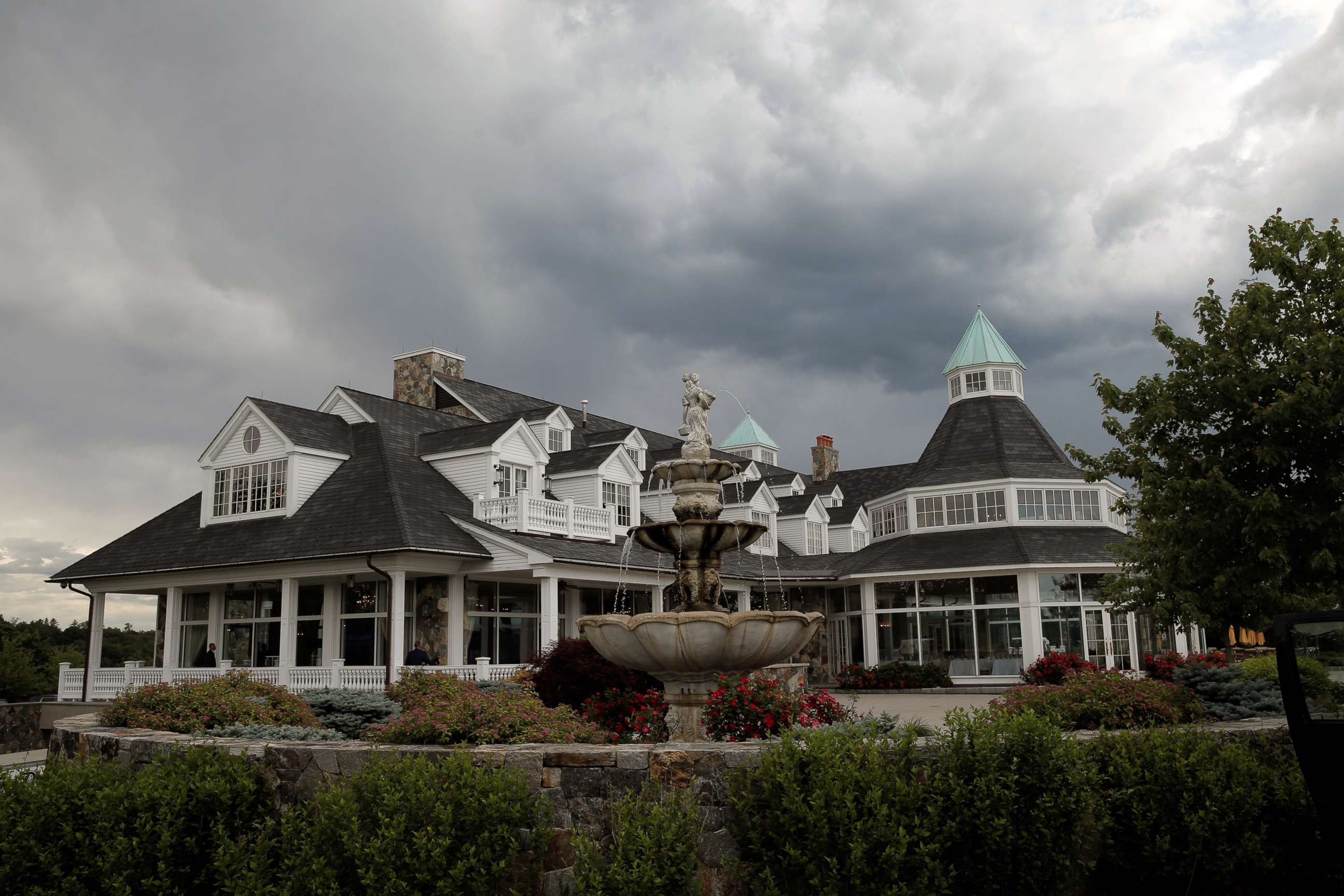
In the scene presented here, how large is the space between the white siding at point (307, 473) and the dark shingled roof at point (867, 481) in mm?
23255

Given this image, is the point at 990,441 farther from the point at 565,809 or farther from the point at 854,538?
the point at 565,809

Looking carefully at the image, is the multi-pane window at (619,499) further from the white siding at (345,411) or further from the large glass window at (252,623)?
the large glass window at (252,623)

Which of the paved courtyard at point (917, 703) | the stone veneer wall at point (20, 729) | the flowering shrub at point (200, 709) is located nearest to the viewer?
the flowering shrub at point (200, 709)

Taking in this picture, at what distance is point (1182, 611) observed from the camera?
53.2 ft

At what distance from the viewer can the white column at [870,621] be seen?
31.8m

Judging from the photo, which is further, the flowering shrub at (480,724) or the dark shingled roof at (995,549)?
the dark shingled roof at (995,549)

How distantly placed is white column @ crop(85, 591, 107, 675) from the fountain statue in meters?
22.5

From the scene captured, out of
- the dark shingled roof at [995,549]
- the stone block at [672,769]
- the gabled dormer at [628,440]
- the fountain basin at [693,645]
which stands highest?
the gabled dormer at [628,440]

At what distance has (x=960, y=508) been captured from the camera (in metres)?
→ 32.5

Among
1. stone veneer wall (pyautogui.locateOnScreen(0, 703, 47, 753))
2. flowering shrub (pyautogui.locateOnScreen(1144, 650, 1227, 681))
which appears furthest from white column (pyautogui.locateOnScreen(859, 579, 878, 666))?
stone veneer wall (pyautogui.locateOnScreen(0, 703, 47, 753))

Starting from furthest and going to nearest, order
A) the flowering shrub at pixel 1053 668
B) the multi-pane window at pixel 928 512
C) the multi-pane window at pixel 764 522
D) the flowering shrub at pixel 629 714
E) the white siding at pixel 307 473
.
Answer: the multi-pane window at pixel 764 522 < the multi-pane window at pixel 928 512 < the white siding at pixel 307 473 < the flowering shrub at pixel 1053 668 < the flowering shrub at pixel 629 714

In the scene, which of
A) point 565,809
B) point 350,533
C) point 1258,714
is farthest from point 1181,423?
point 350,533

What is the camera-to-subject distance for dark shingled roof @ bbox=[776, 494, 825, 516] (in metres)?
39.2

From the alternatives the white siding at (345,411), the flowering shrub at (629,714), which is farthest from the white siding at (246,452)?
the flowering shrub at (629,714)
